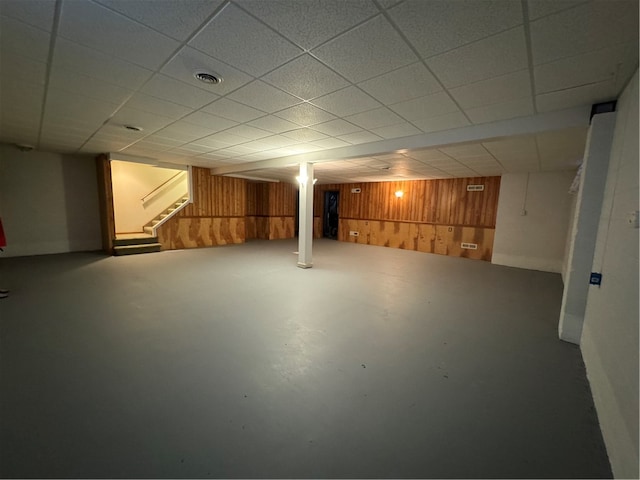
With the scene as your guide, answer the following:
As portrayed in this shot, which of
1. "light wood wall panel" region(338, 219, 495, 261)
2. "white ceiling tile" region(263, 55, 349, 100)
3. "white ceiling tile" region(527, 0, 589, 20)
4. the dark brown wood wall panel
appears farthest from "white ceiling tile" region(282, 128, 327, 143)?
the dark brown wood wall panel

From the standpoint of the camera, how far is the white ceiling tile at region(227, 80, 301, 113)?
2426 millimetres

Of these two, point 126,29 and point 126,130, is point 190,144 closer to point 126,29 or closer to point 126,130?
point 126,130

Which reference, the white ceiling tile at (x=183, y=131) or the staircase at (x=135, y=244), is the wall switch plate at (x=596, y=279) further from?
the staircase at (x=135, y=244)

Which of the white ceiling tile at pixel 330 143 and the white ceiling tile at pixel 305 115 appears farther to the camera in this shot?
the white ceiling tile at pixel 330 143

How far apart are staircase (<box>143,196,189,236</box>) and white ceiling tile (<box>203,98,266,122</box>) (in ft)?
16.8

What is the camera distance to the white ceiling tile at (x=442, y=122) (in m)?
2.99

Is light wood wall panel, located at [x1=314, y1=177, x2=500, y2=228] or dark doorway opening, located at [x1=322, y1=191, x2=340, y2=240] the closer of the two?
light wood wall panel, located at [x1=314, y1=177, x2=500, y2=228]

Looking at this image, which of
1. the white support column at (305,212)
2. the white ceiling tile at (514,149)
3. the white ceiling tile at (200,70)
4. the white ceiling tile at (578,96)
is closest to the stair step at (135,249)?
the white support column at (305,212)

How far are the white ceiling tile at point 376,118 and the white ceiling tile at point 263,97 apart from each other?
81 centimetres

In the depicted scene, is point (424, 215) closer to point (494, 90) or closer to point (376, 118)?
point (376, 118)

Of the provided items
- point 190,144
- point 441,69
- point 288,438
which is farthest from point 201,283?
point 441,69

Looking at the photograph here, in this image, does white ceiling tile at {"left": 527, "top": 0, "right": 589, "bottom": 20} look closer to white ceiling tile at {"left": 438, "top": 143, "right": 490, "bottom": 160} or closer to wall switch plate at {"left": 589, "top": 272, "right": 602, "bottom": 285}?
wall switch plate at {"left": 589, "top": 272, "right": 602, "bottom": 285}

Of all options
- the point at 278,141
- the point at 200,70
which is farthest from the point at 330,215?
the point at 200,70

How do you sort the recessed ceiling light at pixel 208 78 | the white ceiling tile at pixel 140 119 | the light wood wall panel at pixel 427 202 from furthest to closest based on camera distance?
the light wood wall panel at pixel 427 202 < the white ceiling tile at pixel 140 119 < the recessed ceiling light at pixel 208 78
